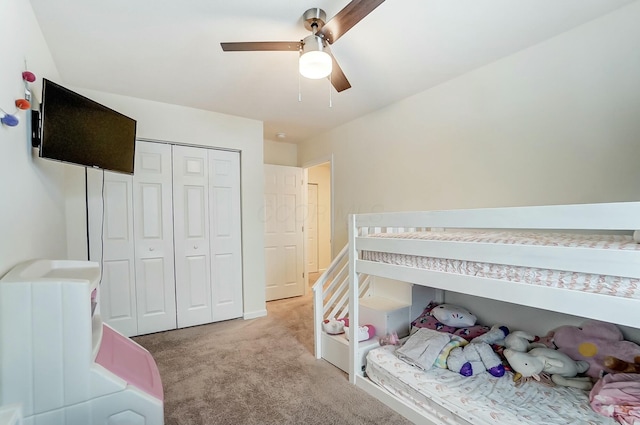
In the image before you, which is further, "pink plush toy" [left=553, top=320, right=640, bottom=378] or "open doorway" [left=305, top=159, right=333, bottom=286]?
"open doorway" [left=305, top=159, right=333, bottom=286]

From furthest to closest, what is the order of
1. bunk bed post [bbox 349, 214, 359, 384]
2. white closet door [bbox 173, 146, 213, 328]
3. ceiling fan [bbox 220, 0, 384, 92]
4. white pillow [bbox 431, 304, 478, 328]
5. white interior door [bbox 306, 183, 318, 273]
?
1. white interior door [bbox 306, 183, 318, 273]
2. white closet door [bbox 173, 146, 213, 328]
3. white pillow [bbox 431, 304, 478, 328]
4. bunk bed post [bbox 349, 214, 359, 384]
5. ceiling fan [bbox 220, 0, 384, 92]

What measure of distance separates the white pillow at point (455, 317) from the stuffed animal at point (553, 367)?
0.44 metres

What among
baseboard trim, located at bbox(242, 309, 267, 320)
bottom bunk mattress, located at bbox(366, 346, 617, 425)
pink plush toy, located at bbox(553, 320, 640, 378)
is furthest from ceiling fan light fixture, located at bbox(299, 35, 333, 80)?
baseboard trim, located at bbox(242, 309, 267, 320)

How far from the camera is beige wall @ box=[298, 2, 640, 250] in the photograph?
164 centimetres

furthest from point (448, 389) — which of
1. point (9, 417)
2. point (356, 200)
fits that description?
point (356, 200)

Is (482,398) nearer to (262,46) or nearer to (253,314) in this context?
(262,46)

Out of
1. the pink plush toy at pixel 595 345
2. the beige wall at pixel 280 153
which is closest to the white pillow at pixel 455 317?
the pink plush toy at pixel 595 345

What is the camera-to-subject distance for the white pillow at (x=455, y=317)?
2150 millimetres

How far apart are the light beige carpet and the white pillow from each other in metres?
0.77

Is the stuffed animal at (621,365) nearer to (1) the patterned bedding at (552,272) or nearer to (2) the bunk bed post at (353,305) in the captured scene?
(1) the patterned bedding at (552,272)

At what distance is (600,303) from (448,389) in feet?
3.10

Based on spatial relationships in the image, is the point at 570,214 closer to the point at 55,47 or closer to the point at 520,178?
the point at 520,178

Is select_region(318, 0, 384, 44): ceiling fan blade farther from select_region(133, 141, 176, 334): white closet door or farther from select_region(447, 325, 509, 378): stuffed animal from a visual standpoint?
select_region(133, 141, 176, 334): white closet door

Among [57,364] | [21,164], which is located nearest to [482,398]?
[57,364]
